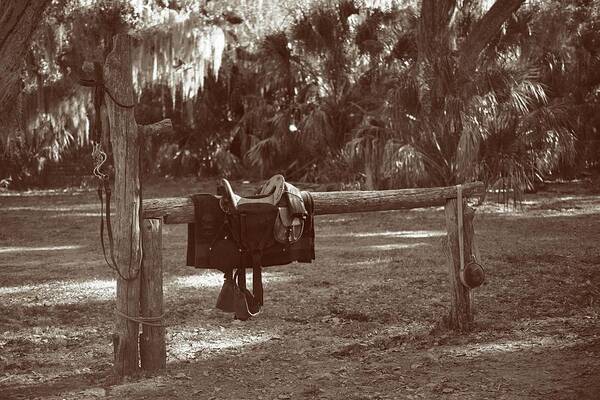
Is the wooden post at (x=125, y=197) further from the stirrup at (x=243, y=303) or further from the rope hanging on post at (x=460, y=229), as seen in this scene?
the rope hanging on post at (x=460, y=229)

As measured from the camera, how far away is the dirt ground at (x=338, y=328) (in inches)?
193

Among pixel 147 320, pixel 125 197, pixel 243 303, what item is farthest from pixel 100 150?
pixel 243 303

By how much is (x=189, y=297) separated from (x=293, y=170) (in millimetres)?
10579

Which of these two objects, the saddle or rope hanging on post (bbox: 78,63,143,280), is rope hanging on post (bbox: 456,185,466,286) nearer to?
the saddle

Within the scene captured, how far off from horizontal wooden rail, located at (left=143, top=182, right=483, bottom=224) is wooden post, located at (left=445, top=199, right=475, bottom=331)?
0.55ft

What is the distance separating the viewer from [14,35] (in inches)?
210

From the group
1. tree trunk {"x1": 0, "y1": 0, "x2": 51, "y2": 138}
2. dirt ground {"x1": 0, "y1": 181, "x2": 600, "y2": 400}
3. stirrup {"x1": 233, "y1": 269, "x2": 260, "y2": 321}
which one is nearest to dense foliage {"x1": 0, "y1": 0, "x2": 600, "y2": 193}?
dirt ground {"x1": 0, "y1": 181, "x2": 600, "y2": 400}

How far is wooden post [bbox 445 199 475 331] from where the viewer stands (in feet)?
20.1

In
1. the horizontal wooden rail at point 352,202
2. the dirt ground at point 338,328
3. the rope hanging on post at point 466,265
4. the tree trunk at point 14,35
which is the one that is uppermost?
the tree trunk at point 14,35

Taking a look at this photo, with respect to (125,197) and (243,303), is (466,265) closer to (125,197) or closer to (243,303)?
(243,303)

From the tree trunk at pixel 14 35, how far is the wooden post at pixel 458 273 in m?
3.32

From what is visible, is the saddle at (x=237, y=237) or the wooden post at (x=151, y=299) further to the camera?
the saddle at (x=237, y=237)

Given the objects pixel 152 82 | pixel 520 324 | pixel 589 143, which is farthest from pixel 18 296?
pixel 589 143

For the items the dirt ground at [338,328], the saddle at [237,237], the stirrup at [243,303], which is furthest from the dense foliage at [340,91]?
the stirrup at [243,303]
